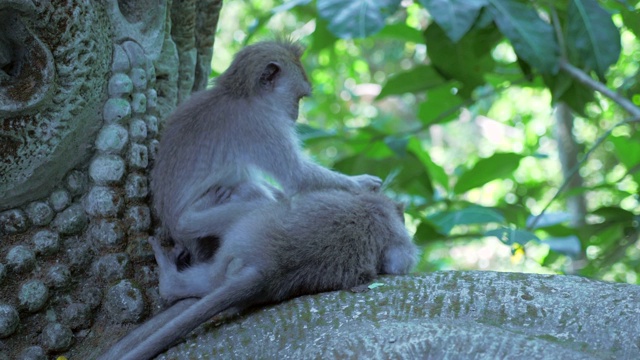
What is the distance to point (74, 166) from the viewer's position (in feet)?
7.84

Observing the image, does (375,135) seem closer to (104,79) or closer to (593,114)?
(104,79)

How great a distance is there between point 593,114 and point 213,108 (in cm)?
572

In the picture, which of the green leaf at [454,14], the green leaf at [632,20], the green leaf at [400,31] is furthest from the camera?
the green leaf at [400,31]

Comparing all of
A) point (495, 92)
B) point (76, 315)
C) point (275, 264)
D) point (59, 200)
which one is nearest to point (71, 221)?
point (59, 200)

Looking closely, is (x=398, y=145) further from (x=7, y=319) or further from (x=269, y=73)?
(x=7, y=319)

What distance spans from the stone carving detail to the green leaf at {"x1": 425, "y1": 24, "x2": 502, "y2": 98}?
1.54 meters

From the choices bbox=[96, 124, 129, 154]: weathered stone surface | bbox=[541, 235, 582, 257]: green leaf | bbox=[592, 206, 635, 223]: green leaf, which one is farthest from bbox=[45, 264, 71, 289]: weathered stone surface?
bbox=[592, 206, 635, 223]: green leaf

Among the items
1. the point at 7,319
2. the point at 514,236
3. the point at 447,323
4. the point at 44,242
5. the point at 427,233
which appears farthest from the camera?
the point at 427,233

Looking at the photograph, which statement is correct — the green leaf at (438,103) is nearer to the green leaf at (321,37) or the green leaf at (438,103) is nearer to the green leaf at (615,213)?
the green leaf at (321,37)

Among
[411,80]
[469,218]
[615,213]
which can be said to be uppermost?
[411,80]

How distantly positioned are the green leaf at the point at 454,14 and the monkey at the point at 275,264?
2.65ft

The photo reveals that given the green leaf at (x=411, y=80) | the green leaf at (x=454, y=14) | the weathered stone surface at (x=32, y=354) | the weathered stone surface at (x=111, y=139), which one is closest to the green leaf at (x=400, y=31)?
the green leaf at (x=411, y=80)

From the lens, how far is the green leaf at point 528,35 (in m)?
3.21

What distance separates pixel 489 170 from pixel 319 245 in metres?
1.78
